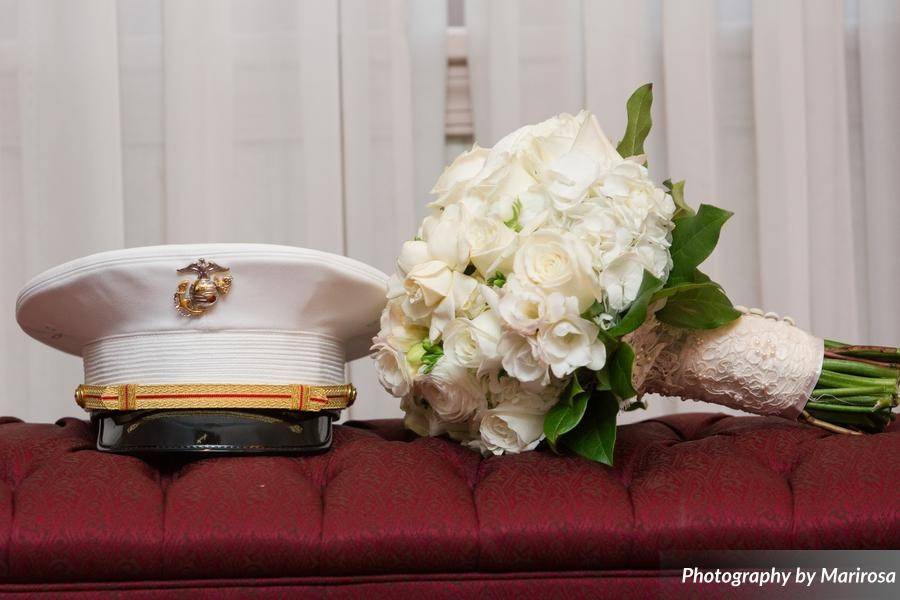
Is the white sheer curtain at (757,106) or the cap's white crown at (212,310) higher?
the white sheer curtain at (757,106)

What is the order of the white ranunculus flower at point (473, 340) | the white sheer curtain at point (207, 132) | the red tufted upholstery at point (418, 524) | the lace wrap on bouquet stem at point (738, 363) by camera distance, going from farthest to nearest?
the white sheer curtain at point (207, 132)
the lace wrap on bouquet stem at point (738, 363)
the white ranunculus flower at point (473, 340)
the red tufted upholstery at point (418, 524)

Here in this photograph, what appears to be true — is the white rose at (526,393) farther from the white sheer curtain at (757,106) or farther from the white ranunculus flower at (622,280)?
the white sheer curtain at (757,106)

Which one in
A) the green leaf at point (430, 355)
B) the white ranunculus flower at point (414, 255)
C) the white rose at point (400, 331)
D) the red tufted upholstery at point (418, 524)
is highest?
the white ranunculus flower at point (414, 255)

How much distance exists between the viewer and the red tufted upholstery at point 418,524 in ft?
2.36

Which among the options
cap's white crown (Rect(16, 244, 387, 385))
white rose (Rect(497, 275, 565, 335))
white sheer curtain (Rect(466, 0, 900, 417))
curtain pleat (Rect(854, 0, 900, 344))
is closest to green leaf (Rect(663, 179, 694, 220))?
white rose (Rect(497, 275, 565, 335))

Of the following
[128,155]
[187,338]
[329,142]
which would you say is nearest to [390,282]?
[187,338]

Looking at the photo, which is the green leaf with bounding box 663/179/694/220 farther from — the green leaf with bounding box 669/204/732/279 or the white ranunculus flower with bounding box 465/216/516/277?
the white ranunculus flower with bounding box 465/216/516/277

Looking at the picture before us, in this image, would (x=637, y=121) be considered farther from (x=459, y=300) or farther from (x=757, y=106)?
(x=757, y=106)

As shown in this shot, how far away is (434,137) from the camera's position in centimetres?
180

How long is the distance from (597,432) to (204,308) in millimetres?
396

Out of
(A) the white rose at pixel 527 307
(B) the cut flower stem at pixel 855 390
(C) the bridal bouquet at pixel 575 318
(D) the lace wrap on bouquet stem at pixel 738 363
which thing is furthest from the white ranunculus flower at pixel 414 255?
(B) the cut flower stem at pixel 855 390

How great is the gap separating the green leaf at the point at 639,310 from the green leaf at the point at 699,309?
0.07 metres

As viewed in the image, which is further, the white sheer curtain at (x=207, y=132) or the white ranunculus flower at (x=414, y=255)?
the white sheer curtain at (x=207, y=132)

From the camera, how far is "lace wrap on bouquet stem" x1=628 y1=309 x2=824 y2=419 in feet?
3.05
